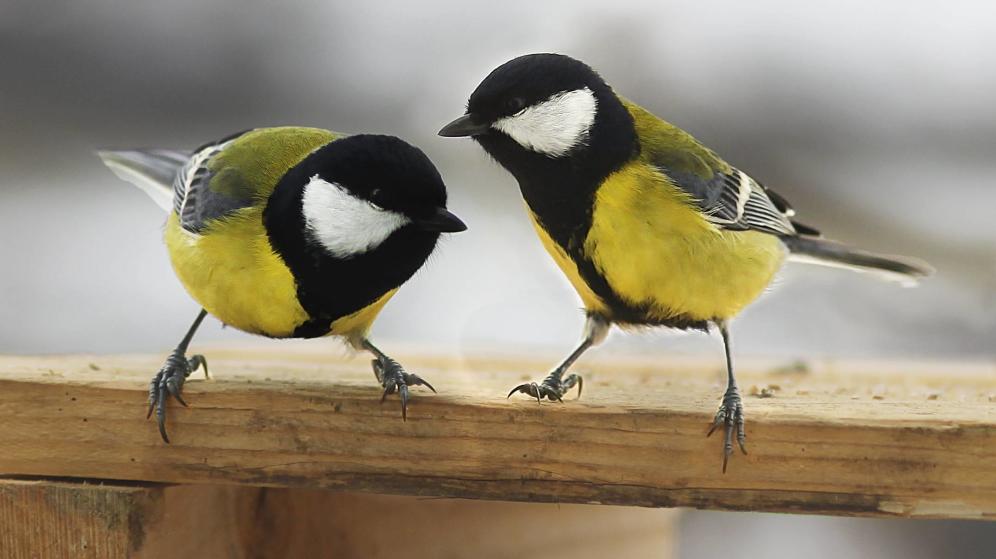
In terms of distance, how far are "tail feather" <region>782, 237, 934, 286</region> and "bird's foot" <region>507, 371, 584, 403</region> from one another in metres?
0.53

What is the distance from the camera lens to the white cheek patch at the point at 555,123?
145 centimetres

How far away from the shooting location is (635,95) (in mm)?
2291

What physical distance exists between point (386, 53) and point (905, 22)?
45.8 inches

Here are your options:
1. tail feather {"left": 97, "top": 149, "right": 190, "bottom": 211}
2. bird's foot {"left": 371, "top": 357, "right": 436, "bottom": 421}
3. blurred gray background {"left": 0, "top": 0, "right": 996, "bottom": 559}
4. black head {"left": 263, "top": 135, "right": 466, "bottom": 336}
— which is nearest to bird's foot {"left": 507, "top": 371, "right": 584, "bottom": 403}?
bird's foot {"left": 371, "top": 357, "right": 436, "bottom": 421}

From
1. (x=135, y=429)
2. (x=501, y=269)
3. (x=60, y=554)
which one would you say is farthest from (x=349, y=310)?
(x=501, y=269)

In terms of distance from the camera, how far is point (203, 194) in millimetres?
1722

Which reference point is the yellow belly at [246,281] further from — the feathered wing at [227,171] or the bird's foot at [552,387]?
the bird's foot at [552,387]

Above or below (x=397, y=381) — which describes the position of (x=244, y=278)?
above

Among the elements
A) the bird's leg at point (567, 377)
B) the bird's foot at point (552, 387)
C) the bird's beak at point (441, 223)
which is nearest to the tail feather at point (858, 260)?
the bird's leg at point (567, 377)

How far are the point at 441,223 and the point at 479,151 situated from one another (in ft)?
2.60

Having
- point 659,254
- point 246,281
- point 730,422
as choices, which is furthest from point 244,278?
point 730,422

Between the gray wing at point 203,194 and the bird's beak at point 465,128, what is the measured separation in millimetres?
379

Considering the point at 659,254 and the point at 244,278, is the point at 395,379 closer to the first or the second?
the point at 244,278

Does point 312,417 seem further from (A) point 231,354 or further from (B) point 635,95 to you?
(B) point 635,95
